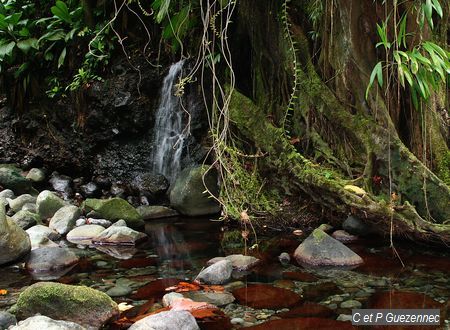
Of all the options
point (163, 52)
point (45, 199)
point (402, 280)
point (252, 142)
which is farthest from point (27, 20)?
point (402, 280)

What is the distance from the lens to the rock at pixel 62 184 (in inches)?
298

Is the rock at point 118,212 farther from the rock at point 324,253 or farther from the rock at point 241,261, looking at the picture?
the rock at point 324,253

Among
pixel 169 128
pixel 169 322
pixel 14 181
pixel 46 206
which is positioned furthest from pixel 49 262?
pixel 14 181

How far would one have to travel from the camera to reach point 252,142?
17.3 ft

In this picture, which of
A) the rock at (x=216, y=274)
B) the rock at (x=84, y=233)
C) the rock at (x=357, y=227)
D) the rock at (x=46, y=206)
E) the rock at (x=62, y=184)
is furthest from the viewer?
the rock at (x=62, y=184)

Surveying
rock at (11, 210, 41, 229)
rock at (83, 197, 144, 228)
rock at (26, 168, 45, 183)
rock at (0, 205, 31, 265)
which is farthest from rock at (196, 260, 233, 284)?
rock at (26, 168, 45, 183)

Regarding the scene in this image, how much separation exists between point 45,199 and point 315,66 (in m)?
3.59

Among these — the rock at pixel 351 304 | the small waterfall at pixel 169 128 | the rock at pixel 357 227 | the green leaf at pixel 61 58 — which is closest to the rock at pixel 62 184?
the small waterfall at pixel 169 128

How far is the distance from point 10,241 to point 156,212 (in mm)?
2304

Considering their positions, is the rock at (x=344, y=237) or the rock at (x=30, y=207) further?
the rock at (x=30, y=207)

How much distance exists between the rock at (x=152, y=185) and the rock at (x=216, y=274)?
3373mm

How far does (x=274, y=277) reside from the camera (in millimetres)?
3600

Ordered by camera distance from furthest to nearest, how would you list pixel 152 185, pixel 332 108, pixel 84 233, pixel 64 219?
pixel 152 185, pixel 64 219, pixel 84 233, pixel 332 108

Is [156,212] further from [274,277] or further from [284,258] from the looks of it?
[274,277]
